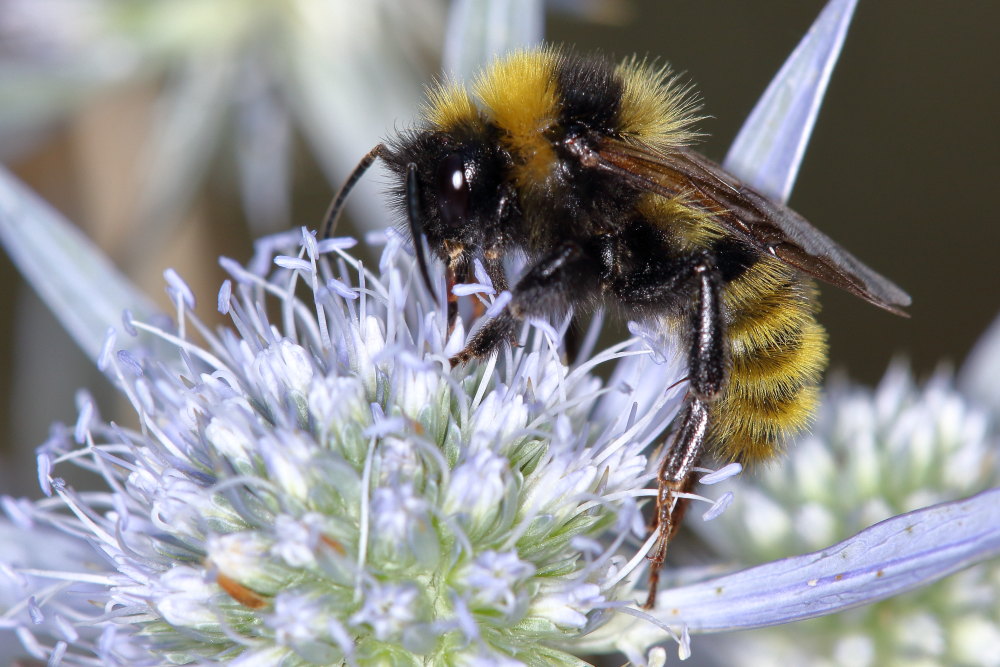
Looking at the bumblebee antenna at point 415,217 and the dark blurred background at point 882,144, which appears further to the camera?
the dark blurred background at point 882,144

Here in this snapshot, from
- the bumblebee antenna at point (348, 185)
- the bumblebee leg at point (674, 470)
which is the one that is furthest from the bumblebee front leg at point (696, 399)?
the bumblebee antenna at point (348, 185)

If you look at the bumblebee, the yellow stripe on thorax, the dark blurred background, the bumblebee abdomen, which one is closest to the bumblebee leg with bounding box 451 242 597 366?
the bumblebee

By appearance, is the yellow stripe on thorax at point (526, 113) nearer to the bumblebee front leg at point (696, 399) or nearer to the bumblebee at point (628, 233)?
the bumblebee at point (628, 233)

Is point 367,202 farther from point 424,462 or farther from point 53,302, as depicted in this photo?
point 424,462

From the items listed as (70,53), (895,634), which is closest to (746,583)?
(895,634)

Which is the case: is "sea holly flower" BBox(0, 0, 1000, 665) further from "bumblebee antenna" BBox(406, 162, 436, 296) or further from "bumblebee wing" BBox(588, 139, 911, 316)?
"bumblebee wing" BBox(588, 139, 911, 316)

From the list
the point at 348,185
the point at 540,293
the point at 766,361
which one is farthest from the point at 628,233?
the point at 348,185
